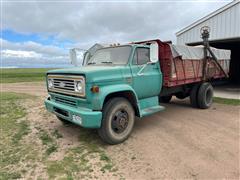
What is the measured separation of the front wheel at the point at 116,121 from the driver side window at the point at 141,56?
42.4 inches

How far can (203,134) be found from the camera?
4922mm

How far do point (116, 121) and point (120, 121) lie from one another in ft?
0.32

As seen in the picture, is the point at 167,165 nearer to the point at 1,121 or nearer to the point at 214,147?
the point at 214,147

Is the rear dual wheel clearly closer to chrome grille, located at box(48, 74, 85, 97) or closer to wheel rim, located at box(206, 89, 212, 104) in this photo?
wheel rim, located at box(206, 89, 212, 104)

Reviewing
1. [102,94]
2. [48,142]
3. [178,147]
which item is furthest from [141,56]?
[48,142]

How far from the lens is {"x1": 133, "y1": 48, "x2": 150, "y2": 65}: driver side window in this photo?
196 inches

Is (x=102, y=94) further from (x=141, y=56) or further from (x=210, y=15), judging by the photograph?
(x=210, y=15)

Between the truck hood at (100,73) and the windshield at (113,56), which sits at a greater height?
the windshield at (113,56)

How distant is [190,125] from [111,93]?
8.71 feet

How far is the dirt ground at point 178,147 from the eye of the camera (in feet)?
11.0

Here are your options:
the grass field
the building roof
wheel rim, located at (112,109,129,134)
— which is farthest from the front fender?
the building roof

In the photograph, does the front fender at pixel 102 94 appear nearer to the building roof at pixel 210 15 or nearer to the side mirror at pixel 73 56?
the side mirror at pixel 73 56

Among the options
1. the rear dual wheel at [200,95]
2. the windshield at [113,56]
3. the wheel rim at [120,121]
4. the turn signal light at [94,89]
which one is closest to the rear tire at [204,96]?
the rear dual wheel at [200,95]

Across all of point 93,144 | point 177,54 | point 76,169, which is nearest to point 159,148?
point 93,144
